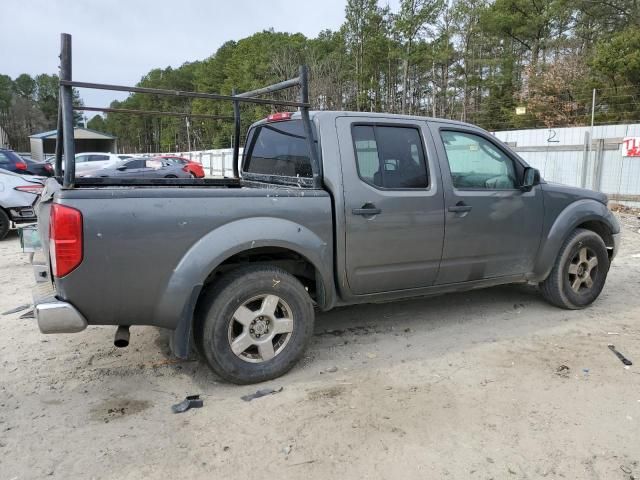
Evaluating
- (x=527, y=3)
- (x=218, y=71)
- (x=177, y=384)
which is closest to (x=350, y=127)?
(x=177, y=384)

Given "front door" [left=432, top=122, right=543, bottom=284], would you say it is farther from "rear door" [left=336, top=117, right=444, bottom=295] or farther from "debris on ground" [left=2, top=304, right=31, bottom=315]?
"debris on ground" [left=2, top=304, right=31, bottom=315]

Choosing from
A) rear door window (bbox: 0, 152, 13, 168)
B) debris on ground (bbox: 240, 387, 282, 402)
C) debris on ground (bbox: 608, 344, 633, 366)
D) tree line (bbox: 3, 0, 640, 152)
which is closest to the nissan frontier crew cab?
debris on ground (bbox: 240, 387, 282, 402)

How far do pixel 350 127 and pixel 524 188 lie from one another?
6.01 ft

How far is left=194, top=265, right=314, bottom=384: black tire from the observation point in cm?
328

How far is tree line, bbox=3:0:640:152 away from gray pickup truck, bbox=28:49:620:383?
43.7 ft

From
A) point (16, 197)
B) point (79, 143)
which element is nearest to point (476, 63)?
point (16, 197)

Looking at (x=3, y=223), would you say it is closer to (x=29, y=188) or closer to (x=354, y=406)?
(x=29, y=188)

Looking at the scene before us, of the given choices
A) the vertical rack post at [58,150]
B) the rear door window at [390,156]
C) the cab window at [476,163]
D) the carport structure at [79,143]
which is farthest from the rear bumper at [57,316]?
the carport structure at [79,143]

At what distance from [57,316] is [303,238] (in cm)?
161

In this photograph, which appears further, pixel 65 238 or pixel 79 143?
pixel 79 143

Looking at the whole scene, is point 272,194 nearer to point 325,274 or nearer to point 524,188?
point 325,274

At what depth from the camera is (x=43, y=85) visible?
120062 mm

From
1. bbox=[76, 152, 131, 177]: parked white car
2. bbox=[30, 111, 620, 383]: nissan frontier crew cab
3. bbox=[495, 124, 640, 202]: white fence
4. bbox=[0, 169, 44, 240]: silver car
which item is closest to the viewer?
bbox=[30, 111, 620, 383]: nissan frontier crew cab

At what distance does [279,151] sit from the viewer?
4.32m
